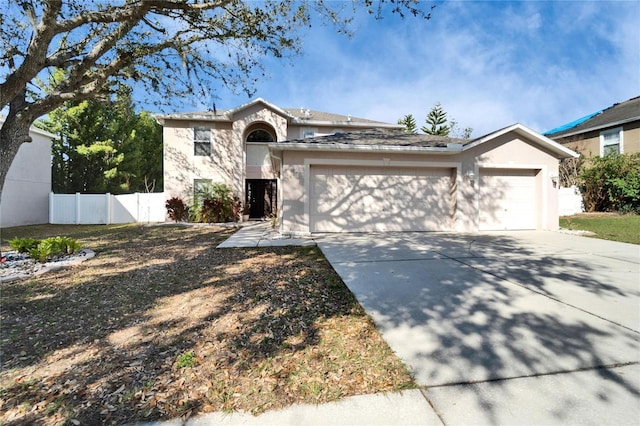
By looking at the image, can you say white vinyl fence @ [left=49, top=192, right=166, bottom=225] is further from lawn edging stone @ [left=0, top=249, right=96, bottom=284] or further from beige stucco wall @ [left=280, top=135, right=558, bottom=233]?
beige stucco wall @ [left=280, top=135, right=558, bottom=233]

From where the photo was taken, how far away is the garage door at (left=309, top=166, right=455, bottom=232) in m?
9.72

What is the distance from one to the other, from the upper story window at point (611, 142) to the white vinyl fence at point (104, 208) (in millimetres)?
24897

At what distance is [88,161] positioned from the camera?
897 inches

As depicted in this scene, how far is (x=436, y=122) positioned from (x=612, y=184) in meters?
17.3

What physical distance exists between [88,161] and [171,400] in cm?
2745

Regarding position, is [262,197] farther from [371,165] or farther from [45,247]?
[45,247]

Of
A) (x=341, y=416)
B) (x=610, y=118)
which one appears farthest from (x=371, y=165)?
(x=610, y=118)

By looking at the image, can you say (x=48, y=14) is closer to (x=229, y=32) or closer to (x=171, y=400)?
(x=229, y=32)

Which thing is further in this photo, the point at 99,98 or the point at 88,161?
the point at 88,161

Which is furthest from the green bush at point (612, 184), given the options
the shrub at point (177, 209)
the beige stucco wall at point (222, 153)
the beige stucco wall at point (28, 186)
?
the beige stucco wall at point (28, 186)

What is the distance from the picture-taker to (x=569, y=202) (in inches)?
600

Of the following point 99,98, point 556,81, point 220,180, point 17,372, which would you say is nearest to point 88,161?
point 220,180

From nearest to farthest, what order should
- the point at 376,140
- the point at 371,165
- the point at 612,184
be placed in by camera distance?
the point at 371,165, the point at 376,140, the point at 612,184

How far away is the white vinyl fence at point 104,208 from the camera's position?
600 inches
